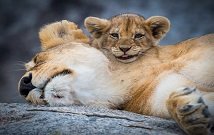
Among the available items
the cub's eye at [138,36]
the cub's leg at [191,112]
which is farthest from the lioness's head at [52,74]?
the cub's leg at [191,112]

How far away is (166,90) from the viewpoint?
1.86m

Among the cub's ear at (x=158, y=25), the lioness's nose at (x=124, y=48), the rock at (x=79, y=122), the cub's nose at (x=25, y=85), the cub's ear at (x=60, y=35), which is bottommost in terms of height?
the rock at (x=79, y=122)

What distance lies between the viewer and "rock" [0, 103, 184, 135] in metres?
1.56

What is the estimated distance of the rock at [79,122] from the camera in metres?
1.56

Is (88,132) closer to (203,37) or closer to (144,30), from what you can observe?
(203,37)

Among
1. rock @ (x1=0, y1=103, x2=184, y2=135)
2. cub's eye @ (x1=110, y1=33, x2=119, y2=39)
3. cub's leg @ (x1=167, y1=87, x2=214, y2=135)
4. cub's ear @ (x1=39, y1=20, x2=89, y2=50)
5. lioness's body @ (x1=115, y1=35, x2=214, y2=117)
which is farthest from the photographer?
cub's eye @ (x1=110, y1=33, x2=119, y2=39)

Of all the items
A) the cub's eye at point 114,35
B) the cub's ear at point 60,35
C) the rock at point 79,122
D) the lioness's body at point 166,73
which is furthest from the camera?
the cub's eye at point 114,35

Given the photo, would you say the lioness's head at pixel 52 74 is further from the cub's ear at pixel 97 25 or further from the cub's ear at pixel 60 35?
the cub's ear at pixel 97 25

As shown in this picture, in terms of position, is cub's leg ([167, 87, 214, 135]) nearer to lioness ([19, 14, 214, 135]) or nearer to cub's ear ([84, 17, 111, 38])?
lioness ([19, 14, 214, 135])

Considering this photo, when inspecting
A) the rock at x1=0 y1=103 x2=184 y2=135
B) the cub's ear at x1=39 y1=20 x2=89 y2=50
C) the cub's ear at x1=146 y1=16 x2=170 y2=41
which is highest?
the cub's ear at x1=146 y1=16 x2=170 y2=41

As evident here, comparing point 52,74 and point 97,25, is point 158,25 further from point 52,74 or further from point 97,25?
point 52,74

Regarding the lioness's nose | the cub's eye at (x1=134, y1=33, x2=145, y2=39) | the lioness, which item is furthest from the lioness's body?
the cub's eye at (x1=134, y1=33, x2=145, y2=39)

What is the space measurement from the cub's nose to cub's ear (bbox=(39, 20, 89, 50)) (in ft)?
0.91

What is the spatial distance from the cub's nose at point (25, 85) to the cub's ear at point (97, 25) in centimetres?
51
